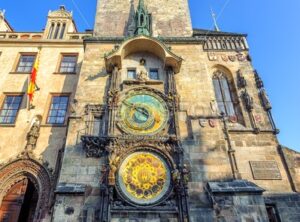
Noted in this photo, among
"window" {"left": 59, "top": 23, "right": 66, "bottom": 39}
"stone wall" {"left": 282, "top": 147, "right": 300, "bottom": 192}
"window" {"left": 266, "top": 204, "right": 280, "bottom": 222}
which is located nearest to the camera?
"window" {"left": 266, "top": 204, "right": 280, "bottom": 222}

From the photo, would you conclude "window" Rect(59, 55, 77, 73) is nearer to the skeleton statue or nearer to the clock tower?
the clock tower

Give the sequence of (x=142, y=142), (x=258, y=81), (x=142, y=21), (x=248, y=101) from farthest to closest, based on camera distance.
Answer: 1. (x=142, y=21)
2. (x=258, y=81)
3. (x=248, y=101)
4. (x=142, y=142)

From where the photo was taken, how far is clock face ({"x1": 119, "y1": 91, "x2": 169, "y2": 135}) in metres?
10.0

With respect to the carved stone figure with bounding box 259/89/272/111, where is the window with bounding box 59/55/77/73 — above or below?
above

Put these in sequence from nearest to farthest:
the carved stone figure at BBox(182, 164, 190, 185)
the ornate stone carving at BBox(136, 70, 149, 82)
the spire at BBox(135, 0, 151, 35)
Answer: the carved stone figure at BBox(182, 164, 190, 185) < the ornate stone carving at BBox(136, 70, 149, 82) < the spire at BBox(135, 0, 151, 35)

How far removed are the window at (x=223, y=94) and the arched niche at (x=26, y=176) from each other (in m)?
8.84

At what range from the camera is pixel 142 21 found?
14125 mm

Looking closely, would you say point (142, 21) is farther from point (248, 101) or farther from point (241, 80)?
point (248, 101)

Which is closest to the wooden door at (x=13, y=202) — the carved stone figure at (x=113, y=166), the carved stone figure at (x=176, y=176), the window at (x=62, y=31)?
the carved stone figure at (x=113, y=166)

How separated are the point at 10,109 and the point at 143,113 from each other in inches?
299

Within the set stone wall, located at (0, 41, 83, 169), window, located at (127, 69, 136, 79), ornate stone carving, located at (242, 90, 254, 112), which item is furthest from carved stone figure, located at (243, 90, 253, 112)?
stone wall, located at (0, 41, 83, 169)

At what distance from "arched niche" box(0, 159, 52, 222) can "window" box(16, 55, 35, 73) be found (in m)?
6.03

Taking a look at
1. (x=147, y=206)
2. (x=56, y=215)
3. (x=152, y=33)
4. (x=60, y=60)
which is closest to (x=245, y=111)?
(x=152, y=33)

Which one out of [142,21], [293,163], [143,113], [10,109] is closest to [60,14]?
[142,21]
